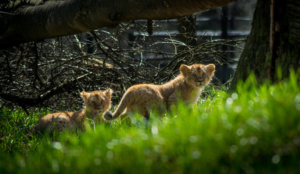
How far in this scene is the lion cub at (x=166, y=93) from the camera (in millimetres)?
5316

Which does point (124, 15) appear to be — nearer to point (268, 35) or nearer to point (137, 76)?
point (268, 35)

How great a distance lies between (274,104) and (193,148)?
2.27ft

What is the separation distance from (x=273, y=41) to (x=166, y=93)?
91.3 inches

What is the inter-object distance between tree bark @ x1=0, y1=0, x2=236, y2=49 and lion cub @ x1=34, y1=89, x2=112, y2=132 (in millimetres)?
1055

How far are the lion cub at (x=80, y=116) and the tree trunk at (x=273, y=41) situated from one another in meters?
2.18

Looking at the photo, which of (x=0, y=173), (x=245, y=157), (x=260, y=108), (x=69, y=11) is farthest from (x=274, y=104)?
(x=69, y=11)

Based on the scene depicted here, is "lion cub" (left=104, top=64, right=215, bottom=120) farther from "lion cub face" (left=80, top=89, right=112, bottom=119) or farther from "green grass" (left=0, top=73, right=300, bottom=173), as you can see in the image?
"green grass" (left=0, top=73, right=300, bottom=173)

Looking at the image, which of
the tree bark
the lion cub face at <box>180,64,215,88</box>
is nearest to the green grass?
the tree bark

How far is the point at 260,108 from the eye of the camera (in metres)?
2.71

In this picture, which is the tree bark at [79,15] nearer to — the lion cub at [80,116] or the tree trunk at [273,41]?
the tree trunk at [273,41]

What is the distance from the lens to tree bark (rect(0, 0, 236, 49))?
369 centimetres

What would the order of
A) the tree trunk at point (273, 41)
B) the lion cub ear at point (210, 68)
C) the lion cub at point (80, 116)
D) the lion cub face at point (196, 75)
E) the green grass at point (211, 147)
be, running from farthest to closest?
the lion cub ear at point (210, 68) < the lion cub face at point (196, 75) < the lion cub at point (80, 116) < the tree trunk at point (273, 41) < the green grass at point (211, 147)

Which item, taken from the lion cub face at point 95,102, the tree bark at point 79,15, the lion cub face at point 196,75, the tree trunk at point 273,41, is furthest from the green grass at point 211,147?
the lion cub face at point 196,75

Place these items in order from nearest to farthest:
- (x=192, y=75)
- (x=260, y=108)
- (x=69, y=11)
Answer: (x=260, y=108) < (x=69, y=11) < (x=192, y=75)
